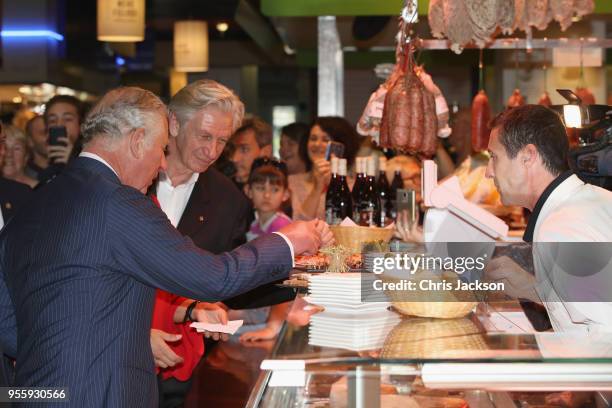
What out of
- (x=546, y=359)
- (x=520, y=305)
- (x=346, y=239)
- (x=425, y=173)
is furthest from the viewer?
(x=425, y=173)

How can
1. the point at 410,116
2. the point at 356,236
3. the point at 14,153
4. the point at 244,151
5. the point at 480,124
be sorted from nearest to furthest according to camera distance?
the point at 356,236 → the point at 410,116 → the point at 14,153 → the point at 480,124 → the point at 244,151

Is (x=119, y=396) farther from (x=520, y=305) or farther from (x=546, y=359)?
(x=546, y=359)

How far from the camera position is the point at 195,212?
13.1 feet

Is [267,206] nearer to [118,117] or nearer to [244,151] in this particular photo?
[244,151]

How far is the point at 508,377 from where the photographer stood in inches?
71.0

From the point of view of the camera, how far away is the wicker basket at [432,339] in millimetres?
1823

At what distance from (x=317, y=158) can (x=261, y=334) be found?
1.30 metres

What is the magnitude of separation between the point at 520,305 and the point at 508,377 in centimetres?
75

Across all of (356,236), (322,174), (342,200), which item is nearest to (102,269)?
(356,236)

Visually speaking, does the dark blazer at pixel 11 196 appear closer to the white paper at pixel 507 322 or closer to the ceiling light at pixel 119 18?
the white paper at pixel 507 322

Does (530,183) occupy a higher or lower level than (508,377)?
higher

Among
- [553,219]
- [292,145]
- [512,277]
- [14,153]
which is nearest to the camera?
[553,219]

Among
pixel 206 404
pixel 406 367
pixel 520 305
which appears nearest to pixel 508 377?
pixel 406 367

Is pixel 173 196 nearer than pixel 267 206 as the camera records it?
Yes
